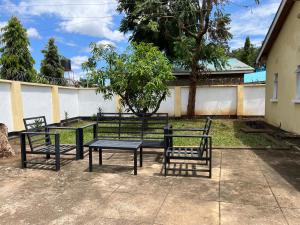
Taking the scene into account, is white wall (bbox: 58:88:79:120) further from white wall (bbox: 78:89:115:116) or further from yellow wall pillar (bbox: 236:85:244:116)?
yellow wall pillar (bbox: 236:85:244:116)

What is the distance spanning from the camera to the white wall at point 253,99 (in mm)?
13773

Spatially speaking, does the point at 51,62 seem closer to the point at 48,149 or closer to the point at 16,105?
the point at 16,105

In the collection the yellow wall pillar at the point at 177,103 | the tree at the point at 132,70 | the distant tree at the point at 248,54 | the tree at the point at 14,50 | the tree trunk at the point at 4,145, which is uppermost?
the distant tree at the point at 248,54

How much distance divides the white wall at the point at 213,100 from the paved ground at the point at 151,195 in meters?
8.46

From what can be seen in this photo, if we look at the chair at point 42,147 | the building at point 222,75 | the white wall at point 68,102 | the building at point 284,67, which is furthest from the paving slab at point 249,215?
the building at point 222,75

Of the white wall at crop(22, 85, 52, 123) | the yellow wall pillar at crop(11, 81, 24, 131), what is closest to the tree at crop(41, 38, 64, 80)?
the white wall at crop(22, 85, 52, 123)

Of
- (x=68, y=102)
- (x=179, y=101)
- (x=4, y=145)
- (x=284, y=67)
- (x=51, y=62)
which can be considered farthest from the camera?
(x=51, y=62)

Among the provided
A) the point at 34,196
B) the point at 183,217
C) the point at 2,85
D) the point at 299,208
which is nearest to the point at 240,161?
the point at 299,208

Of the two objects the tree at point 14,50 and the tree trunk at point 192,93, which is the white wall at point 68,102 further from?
the tree trunk at point 192,93

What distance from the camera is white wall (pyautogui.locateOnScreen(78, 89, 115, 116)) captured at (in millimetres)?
14578

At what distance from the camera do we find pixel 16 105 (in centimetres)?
923

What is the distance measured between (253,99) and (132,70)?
771 centimetres

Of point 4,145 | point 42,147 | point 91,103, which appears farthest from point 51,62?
point 42,147

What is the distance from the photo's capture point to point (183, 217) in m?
3.27
